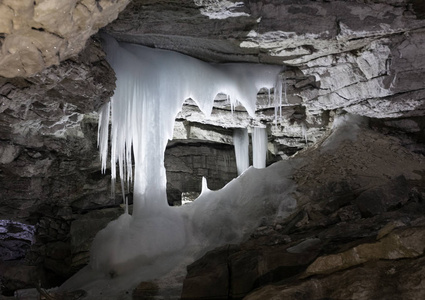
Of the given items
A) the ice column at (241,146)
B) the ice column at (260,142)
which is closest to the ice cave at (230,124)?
the ice column at (260,142)

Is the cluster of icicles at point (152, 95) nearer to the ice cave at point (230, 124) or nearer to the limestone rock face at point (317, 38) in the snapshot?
the ice cave at point (230, 124)

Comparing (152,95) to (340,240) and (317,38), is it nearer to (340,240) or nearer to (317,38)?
(317,38)

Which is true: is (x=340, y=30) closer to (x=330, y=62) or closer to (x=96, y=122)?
(x=330, y=62)

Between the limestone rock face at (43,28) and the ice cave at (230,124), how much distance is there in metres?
0.02

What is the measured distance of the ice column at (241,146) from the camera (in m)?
13.5

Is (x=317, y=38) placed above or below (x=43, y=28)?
above

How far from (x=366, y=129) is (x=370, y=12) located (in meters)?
3.33

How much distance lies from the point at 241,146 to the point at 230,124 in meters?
1.57

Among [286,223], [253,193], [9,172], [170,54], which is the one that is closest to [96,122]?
[9,172]

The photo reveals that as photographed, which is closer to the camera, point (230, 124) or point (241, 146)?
point (230, 124)

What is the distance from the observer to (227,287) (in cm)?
571

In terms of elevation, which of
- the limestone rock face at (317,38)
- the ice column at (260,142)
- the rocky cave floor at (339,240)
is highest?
the limestone rock face at (317,38)

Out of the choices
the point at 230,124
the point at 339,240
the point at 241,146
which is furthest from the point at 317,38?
the point at 241,146

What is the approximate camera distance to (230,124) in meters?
12.3
